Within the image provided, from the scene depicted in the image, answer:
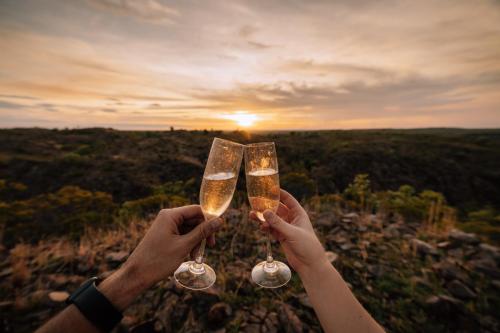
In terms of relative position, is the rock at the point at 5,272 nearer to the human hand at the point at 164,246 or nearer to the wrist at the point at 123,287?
the wrist at the point at 123,287

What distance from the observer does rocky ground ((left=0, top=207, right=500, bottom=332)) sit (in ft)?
8.56

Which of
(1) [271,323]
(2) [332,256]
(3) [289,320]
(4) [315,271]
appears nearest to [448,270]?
(2) [332,256]

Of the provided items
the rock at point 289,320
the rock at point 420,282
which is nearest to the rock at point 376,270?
the rock at point 420,282

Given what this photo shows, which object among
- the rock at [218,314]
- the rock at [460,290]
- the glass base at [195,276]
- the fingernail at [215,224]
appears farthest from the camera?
the rock at [460,290]

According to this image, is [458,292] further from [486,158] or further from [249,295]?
[486,158]

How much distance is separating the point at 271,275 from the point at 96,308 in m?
1.35

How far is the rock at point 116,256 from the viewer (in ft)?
12.3

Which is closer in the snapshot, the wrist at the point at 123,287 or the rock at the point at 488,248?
the wrist at the point at 123,287

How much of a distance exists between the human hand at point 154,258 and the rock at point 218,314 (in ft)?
4.05

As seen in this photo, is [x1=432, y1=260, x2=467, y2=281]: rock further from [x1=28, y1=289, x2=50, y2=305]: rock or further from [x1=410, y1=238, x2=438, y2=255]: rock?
[x1=28, y1=289, x2=50, y2=305]: rock

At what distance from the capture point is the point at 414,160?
2683 cm

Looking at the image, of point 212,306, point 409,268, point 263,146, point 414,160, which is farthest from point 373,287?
point 414,160

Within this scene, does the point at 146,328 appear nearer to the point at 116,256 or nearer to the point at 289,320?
the point at 289,320

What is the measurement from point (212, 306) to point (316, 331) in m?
1.10
